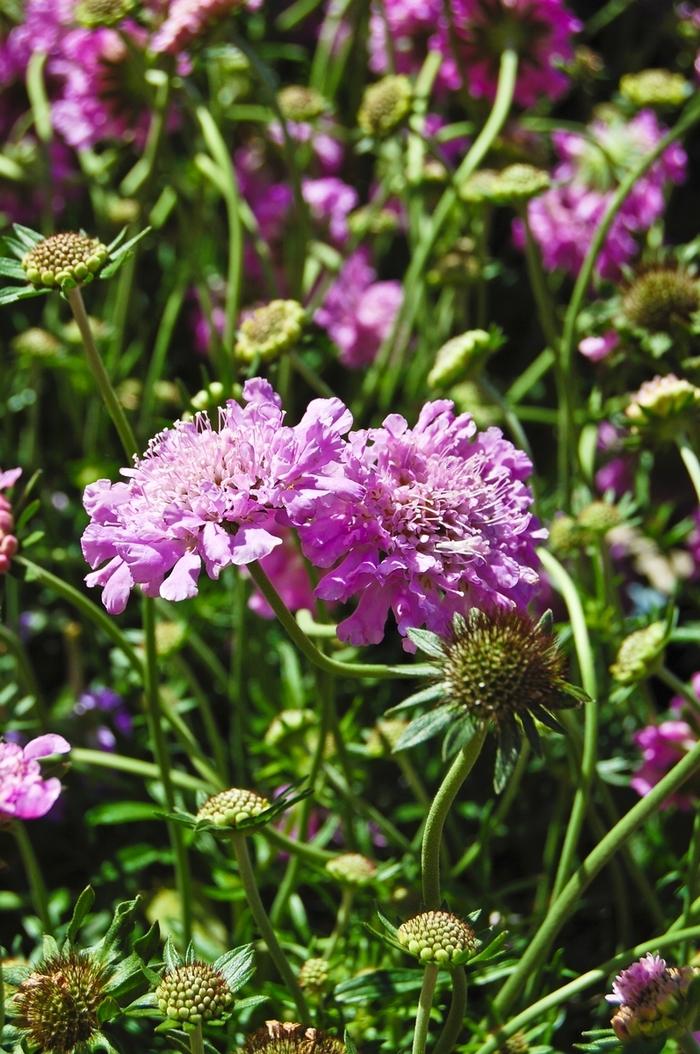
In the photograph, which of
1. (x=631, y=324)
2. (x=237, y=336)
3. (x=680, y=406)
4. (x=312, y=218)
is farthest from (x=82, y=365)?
(x=680, y=406)

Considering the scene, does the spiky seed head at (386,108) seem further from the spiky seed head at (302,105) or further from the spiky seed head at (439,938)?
the spiky seed head at (439,938)

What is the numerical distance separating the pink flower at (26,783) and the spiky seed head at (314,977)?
0.40 m

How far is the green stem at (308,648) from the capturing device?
1.08 metres

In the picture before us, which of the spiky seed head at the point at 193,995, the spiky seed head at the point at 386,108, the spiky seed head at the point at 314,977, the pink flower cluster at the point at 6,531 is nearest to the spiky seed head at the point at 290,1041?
the spiky seed head at the point at 193,995

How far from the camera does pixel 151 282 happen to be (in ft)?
9.15

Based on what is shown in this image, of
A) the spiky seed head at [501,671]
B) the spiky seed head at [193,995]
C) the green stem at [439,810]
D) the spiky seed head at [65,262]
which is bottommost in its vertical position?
Result: the spiky seed head at [193,995]

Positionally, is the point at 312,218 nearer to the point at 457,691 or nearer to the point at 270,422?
the point at 270,422

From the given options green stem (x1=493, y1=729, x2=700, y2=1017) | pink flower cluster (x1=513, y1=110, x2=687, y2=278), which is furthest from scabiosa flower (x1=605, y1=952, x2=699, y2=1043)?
pink flower cluster (x1=513, y1=110, x2=687, y2=278)

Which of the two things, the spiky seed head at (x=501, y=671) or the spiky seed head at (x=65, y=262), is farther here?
the spiky seed head at (x=65, y=262)

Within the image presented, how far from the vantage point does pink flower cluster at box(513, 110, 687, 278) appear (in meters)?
2.36

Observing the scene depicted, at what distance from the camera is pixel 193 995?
1051 millimetres

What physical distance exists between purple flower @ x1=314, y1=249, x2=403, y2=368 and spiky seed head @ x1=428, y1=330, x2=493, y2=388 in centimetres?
90

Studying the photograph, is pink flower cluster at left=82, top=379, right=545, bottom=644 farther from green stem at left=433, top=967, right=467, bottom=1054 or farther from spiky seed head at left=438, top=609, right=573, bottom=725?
green stem at left=433, top=967, right=467, bottom=1054

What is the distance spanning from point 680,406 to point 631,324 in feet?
0.79
